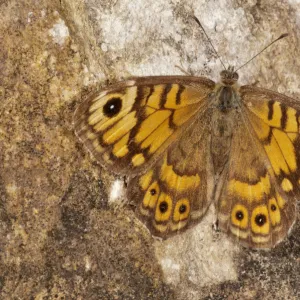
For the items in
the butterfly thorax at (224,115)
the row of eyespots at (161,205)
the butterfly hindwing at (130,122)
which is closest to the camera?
the butterfly hindwing at (130,122)

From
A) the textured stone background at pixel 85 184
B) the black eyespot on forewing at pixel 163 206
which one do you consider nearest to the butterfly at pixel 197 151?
the black eyespot on forewing at pixel 163 206

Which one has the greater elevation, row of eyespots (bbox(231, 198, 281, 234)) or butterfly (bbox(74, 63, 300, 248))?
butterfly (bbox(74, 63, 300, 248))

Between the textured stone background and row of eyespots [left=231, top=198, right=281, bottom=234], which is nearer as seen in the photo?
the textured stone background

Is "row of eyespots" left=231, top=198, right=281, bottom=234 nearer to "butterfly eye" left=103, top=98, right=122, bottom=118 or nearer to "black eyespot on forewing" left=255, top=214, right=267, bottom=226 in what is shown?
"black eyespot on forewing" left=255, top=214, right=267, bottom=226

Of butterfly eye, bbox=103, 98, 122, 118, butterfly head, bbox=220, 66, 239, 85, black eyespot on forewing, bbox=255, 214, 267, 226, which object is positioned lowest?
black eyespot on forewing, bbox=255, 214, 267, 226

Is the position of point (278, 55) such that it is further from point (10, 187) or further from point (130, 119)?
point (10, 187)

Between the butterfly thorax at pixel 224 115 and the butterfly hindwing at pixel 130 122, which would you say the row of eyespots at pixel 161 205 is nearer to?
the butterfly hindwing at pixel 130 122

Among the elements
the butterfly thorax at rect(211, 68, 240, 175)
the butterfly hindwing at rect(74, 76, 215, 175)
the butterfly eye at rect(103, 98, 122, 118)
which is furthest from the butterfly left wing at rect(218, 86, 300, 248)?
the butterfly eye at rect(103, 98, 122, 118)
